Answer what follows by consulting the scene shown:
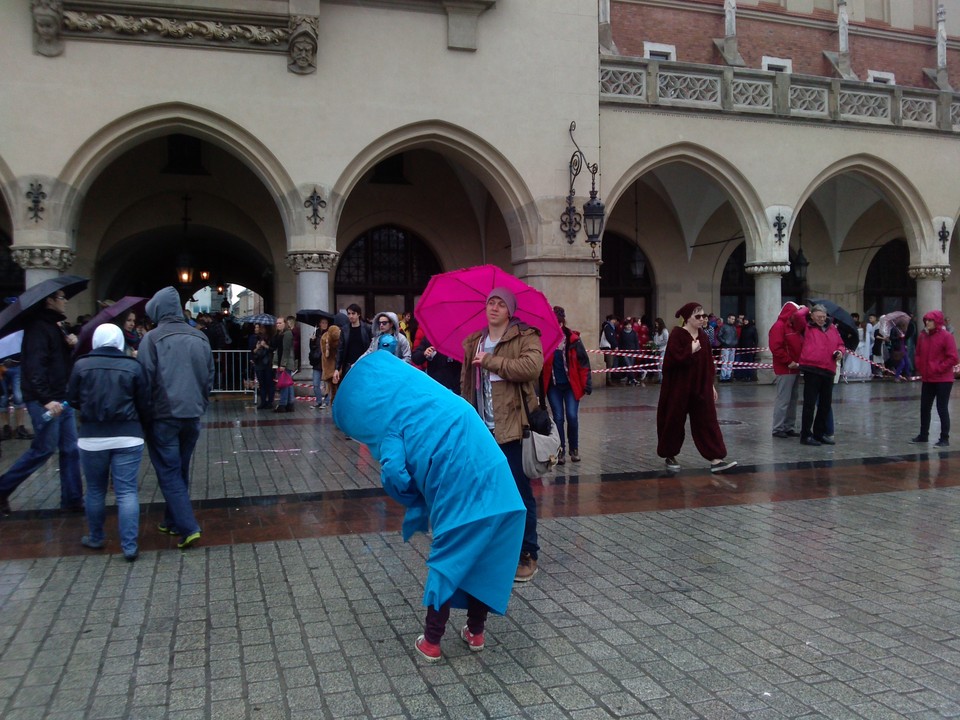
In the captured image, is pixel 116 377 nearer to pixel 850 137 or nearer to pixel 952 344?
pixel 952 344

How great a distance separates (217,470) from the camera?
8.82 metres

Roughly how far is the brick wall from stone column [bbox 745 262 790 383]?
20.5ft

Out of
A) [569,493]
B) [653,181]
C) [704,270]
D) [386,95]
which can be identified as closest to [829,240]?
[704,270]

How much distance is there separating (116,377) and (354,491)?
8.81 ft

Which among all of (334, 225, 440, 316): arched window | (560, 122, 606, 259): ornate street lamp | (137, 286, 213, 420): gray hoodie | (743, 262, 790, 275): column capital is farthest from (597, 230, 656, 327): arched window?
(137, 286, 213, 420): gray hoodie

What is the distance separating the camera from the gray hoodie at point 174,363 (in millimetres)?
5895

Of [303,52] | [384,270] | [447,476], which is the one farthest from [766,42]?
[447,476]

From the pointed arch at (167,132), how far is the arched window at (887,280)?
711 inches

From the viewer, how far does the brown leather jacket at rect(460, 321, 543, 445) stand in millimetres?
4695

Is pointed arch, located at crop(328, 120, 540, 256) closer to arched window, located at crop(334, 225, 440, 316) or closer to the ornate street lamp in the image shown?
the ornate street lamp

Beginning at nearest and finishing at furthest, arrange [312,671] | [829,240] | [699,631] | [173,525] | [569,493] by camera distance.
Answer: [312,671] < [699,631] < [173,525] < [569,493] < [829,240]

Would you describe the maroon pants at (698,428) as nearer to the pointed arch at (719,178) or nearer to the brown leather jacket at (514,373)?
the brown leather jacket at (514,373)

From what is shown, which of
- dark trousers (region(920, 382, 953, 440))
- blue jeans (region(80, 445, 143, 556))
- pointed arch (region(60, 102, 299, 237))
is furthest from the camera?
pointed arch (region(60, 102, 299, 237))

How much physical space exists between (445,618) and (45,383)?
15.3ft
